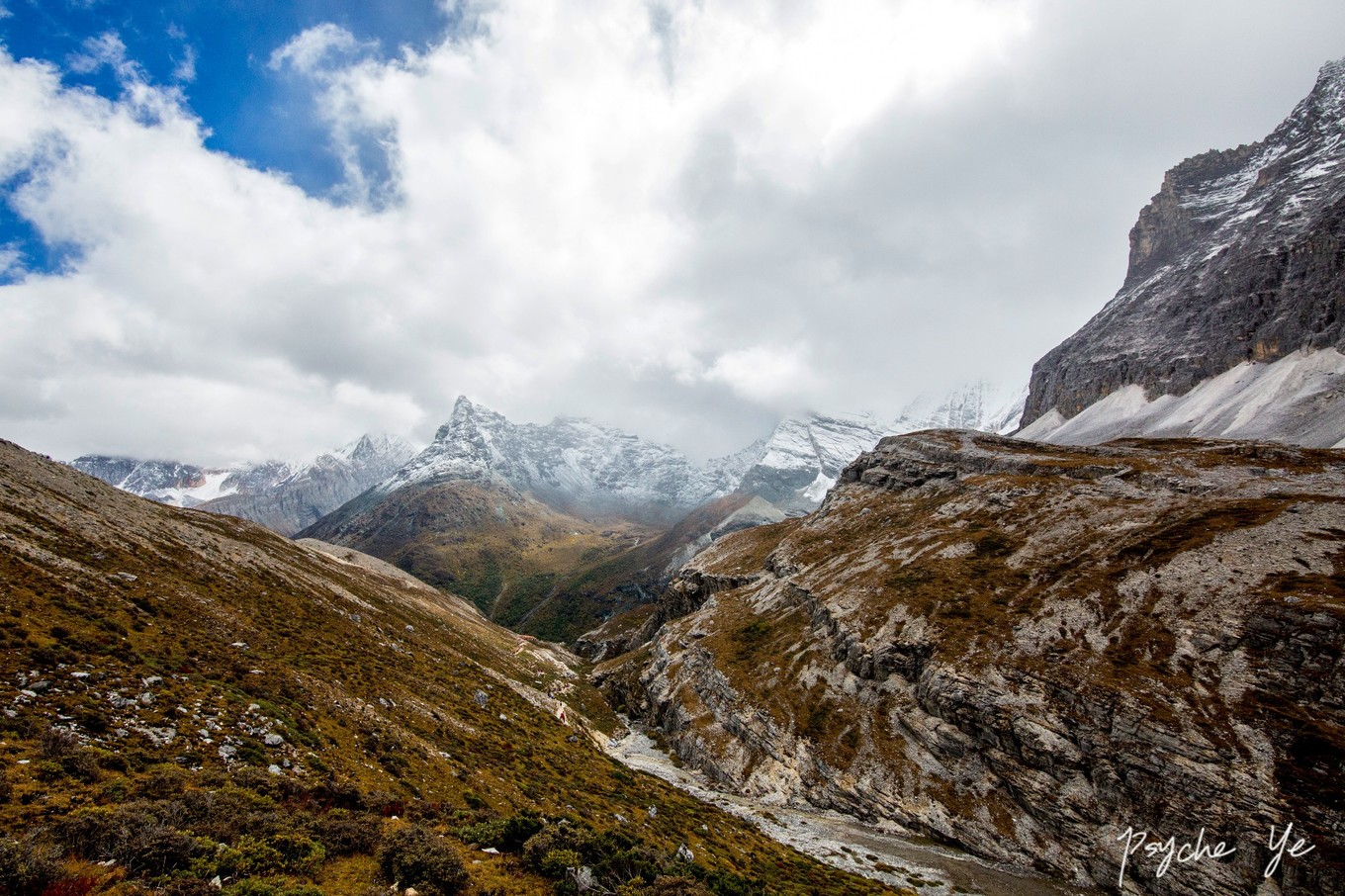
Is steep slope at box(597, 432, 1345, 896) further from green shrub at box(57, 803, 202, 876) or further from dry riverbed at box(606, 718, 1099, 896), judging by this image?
green shrub at box(57, 803, 202, 876)

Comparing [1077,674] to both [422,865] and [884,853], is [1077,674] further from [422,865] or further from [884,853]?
[422,865]

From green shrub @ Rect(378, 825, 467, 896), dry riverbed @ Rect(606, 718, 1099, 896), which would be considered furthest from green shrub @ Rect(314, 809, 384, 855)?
dry riverbed @ Rect(606, 718, 1099, 896)

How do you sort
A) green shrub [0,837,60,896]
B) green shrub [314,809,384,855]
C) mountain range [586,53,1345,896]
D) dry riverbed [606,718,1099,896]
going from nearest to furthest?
1. green shrub [0,837,60,896]
2. green shrub [314,809,384,855]
3. mountain range [586,53,1345,896]
4. dry riverbed [606,718,1099,896]

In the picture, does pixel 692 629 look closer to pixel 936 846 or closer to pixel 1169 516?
pixel 936 846

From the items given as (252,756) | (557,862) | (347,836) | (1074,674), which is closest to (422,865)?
(347,836)

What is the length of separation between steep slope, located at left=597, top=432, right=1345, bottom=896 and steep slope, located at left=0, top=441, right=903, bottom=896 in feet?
60.7

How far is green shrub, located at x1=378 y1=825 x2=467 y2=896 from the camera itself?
660 inches

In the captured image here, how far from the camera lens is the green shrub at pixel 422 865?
16766 mm

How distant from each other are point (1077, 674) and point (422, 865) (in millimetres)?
55670

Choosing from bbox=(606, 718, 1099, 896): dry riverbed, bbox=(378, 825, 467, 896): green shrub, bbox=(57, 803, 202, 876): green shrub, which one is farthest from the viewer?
bbox=(606, 718, 1099, 896): dry riverbed

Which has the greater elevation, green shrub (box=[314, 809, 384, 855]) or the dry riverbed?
green shrub (box=[314, 809, 384, 855])

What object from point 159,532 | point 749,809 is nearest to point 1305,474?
point 749,809

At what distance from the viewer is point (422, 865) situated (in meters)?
17.1

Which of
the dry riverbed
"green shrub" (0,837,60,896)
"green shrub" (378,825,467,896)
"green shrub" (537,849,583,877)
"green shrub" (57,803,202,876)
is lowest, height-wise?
the dry riverbed
